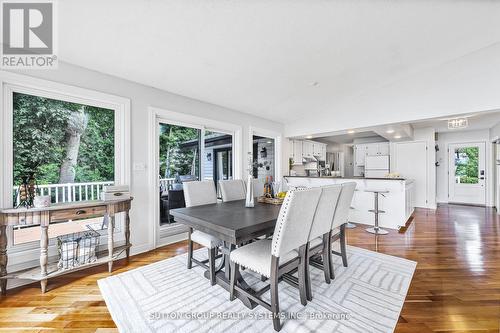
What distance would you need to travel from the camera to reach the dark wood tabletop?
1.59m

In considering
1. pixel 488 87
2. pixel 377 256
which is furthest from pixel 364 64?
pixel 377 256

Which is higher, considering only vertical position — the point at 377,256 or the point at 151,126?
the point at 151,126

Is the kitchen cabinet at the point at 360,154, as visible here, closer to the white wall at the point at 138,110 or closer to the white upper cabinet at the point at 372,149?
the white upper cabinet at the point at 372,149

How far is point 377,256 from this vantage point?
2.82 m

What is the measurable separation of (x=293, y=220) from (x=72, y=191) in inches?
106

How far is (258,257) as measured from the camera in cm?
173

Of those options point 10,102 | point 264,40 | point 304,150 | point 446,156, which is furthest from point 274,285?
point 446,156

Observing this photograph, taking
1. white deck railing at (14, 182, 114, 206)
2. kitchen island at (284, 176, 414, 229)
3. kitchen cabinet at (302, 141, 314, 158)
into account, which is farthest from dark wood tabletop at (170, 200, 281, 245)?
kitchen cabinet at (302, 141, 314, 158)

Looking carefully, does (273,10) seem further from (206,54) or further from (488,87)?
(488,87)

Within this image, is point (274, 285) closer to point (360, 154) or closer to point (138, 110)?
point (138, 110)

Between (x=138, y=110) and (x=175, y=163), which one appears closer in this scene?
(x=138, y=110)

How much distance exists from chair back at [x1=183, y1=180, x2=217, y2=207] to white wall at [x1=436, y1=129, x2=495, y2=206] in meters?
8.05

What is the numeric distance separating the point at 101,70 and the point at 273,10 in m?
2.16

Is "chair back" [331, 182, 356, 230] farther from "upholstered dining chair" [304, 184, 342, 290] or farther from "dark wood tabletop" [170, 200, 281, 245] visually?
"dark wood tabletop" [170, 200, 281, 245]
